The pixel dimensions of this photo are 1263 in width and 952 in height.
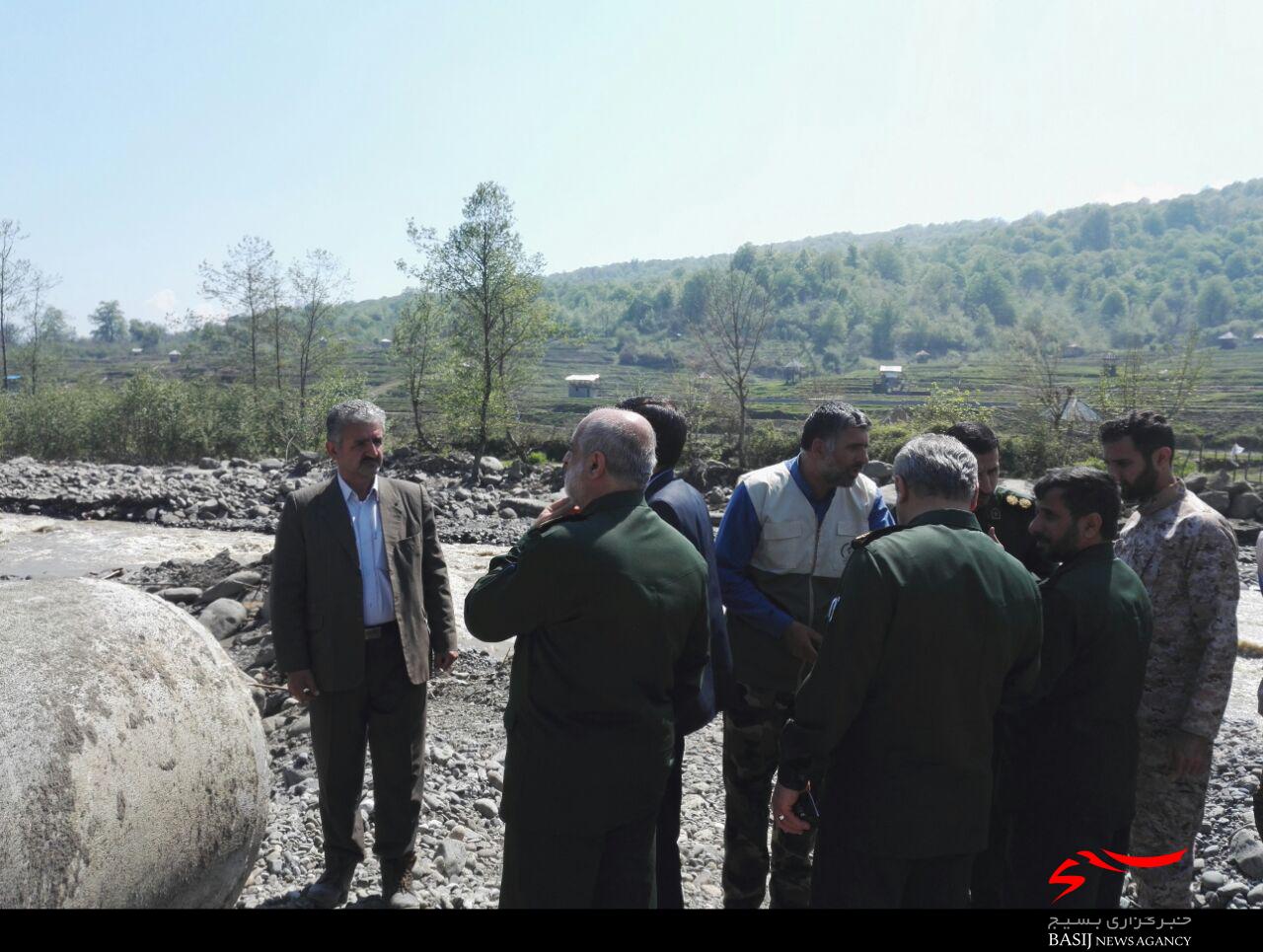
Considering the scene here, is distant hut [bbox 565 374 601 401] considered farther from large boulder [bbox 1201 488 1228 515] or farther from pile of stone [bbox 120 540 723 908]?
pile of stone [bbox 120 540 723 908]

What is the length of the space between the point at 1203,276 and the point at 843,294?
203 feet

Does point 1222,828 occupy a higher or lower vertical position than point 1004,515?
lower

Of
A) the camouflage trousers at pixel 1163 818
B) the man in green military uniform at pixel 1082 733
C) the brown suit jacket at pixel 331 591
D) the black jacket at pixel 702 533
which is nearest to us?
the man in green military uniform at pixel 1082 733

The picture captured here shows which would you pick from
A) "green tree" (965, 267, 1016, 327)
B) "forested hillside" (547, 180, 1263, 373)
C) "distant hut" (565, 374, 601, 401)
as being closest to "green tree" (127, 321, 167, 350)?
"forested hillside" (547, 180, 1263, 373)

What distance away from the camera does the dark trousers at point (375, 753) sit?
377cm

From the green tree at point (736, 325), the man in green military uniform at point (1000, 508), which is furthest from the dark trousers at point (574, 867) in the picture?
the green tree at point (736, 325)

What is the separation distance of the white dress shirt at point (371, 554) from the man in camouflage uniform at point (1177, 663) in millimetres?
3130

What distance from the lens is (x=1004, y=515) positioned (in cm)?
391

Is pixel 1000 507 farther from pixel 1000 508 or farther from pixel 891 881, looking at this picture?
pixel 891 881

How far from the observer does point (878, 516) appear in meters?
3.87

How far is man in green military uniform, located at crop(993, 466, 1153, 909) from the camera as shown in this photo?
288cm

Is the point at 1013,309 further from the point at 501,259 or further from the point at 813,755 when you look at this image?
the point at 813,755

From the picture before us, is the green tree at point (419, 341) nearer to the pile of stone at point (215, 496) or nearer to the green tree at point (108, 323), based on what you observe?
the pile of stone at point (215, 496)

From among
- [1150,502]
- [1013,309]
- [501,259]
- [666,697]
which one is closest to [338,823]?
[666,697]
